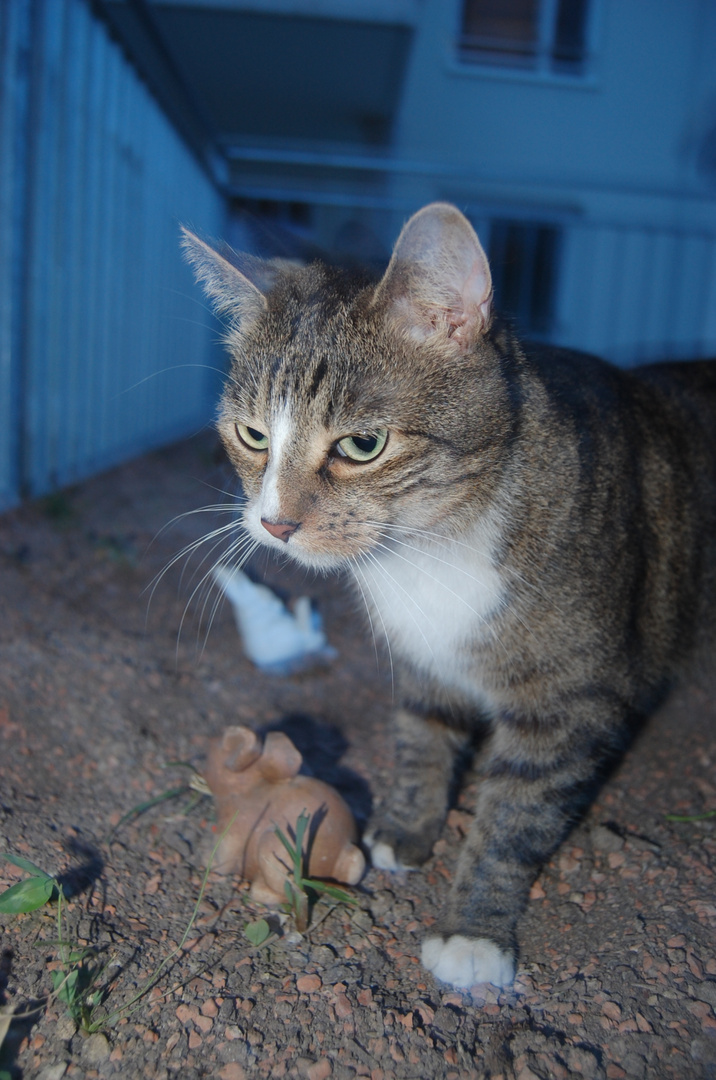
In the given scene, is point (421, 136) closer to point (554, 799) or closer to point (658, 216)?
point (658, 216)

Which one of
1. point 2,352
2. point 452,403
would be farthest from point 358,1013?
point 2,352

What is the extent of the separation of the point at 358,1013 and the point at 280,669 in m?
1.22

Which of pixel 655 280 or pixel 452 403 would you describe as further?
pixel 655 280

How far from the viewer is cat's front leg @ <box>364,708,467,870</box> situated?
1.68m

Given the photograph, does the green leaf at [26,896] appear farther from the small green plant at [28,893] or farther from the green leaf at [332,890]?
the green leaf at [332,890]

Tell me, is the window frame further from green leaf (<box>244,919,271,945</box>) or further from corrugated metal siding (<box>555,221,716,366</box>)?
green leaf (<box>244,919,271,945</box>)

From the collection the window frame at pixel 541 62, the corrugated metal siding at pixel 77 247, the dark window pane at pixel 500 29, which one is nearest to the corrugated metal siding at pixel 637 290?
the window frame at pixel 541 62

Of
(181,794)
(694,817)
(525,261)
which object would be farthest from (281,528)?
(525,261)

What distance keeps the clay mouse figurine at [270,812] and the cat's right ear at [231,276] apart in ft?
2.95

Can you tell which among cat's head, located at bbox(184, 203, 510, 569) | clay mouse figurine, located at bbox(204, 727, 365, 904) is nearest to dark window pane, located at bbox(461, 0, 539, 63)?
cat's head, located at bbox(184, 203, 510, 569)

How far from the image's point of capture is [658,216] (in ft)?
23.6

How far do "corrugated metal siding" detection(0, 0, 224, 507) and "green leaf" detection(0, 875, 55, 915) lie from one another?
4.66ft

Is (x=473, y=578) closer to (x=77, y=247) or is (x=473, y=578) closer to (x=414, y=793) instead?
(x=414, y=793)

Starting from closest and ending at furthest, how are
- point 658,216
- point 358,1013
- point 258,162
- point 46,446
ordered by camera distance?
point 358,1013 < point 46,446 < point 258,162 < point 658,216
